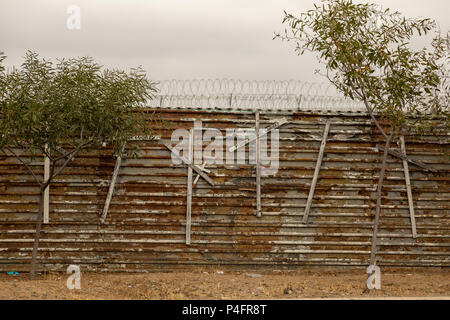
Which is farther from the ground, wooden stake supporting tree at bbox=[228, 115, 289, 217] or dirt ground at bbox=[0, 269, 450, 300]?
wooden stake supporting tree at bbox=[228, 115, 289, 217]

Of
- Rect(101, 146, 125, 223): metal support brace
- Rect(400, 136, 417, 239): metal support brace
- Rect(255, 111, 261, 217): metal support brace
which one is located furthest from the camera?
Rect(400, 136, 417, 239): metal support brace

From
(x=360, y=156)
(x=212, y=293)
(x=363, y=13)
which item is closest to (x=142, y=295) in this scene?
(x=212, y=293)

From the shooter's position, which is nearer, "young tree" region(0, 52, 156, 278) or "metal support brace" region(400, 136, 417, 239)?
"young tree" region(0, 52, 156, 278)

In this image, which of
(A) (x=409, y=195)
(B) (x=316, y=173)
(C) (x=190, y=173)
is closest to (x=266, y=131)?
(B) (x=316, y=173)

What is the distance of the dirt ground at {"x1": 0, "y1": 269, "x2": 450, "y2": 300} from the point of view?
11.8 metres

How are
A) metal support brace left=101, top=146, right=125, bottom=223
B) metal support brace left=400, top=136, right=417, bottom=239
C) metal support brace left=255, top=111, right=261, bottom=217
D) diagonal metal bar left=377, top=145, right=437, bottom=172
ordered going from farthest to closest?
diagonal metal bar left=377, top=145, right=437, bottom=172 < metal support brace left=400, top=136, right=417, bottom=239 < metal support brace left=255, top=111, right=261, bottom=217 < metal support brace left=101, top=146, right=125, bottom=223

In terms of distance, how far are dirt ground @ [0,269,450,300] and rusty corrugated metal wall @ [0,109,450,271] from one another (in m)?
0.33

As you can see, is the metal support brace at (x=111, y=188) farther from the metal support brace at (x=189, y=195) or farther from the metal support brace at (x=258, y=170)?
the metal support brace at (x=258, y=170)

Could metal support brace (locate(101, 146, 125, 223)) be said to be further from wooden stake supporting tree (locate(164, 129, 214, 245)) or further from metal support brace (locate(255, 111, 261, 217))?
metal support brace (locate(255, 111, 261, 217))

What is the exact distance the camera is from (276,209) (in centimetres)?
1434

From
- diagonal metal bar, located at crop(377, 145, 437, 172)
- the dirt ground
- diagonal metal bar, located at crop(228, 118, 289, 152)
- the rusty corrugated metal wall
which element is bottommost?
the dirt ground

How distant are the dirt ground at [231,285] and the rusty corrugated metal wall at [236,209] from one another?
0.33 meters

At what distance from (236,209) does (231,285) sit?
226cm

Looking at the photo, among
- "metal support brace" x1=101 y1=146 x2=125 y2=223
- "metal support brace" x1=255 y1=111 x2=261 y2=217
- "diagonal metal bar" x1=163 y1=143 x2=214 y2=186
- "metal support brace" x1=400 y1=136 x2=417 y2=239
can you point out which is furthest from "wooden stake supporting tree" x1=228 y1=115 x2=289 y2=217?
"metal support brace" x1=400 y1=136 x2=417 y2=239
